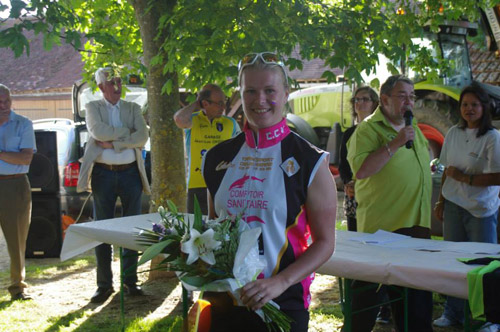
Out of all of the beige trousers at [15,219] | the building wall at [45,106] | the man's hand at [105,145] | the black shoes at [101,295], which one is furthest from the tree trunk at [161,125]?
the building wall at [45,106]

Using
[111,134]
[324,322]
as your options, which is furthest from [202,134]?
[324,322]

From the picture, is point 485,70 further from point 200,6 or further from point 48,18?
point 48,18

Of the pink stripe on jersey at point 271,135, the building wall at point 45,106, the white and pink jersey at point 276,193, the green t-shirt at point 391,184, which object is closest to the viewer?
the white and pink jersey at point 276,193

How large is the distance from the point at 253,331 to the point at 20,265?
13.6 feet

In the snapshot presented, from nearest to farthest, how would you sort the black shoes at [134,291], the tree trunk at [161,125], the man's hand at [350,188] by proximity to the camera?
1. the man's hand at [350,188]
2. the black shoes at [134,291]
3. the tree trunk at [161,125]

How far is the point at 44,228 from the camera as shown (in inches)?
297

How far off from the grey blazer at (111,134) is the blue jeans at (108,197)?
85 mm

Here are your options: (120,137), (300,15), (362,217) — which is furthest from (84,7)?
(362,217)

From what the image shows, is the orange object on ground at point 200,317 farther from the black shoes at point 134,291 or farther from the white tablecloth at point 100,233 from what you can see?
the black shoes at point 134,291

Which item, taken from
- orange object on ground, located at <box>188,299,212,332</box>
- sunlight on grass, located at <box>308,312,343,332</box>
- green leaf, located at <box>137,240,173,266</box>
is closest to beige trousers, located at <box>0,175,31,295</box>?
sunlight on grass, located at <box>308,312,343,332</box>

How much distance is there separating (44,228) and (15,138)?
2148 millimetres

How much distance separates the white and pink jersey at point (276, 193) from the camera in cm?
215

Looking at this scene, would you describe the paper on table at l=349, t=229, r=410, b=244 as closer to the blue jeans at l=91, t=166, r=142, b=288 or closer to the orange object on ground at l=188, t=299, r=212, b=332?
the orange object on ground at l=188, t=299, r=212, b=332

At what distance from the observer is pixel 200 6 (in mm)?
4941
